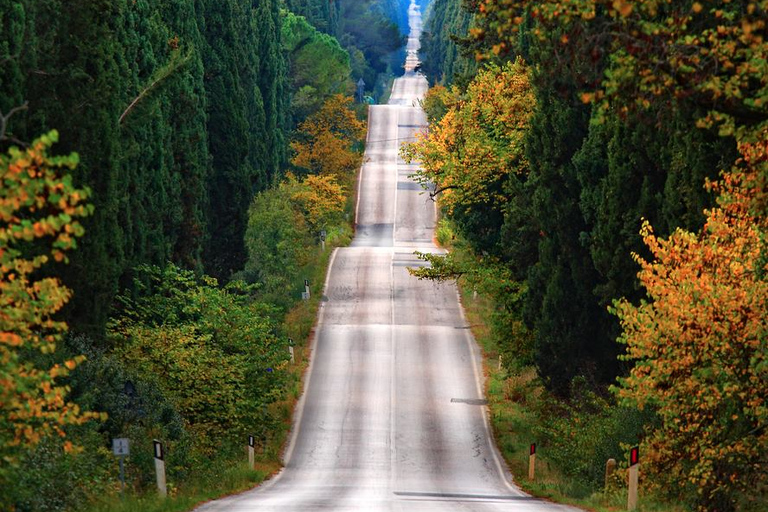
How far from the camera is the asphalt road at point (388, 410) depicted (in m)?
23.3

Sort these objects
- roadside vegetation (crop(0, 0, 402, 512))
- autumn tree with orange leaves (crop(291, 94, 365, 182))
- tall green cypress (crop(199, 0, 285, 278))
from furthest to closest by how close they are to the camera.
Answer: autumn tree with orange leaves (crop(291, 94, 365, 182)), tall green cypress (crop(199, 0, 285, 278)), roadside vegetation (crop(0, 0, 402, 512))

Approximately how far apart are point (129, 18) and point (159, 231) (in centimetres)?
557

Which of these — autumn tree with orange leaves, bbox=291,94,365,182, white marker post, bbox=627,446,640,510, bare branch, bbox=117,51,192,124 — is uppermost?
bare branch, bbox=117,51,192,124

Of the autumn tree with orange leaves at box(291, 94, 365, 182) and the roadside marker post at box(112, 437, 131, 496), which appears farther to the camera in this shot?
the autumn tree with orange leaves at box(291, 94, 365, 182)

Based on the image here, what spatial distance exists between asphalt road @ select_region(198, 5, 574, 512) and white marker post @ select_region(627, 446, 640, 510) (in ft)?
4.46

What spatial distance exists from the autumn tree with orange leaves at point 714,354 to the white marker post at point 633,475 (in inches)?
20.8

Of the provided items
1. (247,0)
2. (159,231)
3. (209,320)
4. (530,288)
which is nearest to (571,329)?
(530,288)

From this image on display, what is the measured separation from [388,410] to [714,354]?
910 inches

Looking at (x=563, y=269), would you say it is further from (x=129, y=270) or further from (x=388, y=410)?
(x=129, y=270)

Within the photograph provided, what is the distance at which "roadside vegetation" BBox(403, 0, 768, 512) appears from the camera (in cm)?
1099

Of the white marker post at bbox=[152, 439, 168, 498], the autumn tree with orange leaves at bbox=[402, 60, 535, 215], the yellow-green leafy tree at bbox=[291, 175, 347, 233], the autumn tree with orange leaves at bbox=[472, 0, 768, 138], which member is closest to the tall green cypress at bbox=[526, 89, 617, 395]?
the autumn tree with orange leaves at bbox=[402, 60, 535, 215]

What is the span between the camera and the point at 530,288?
3206cm

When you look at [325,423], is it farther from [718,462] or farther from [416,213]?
[416,213]

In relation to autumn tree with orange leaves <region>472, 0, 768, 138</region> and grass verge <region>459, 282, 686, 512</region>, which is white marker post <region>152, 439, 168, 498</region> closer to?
grass verge <region>459, 282, 686, 512</region>
